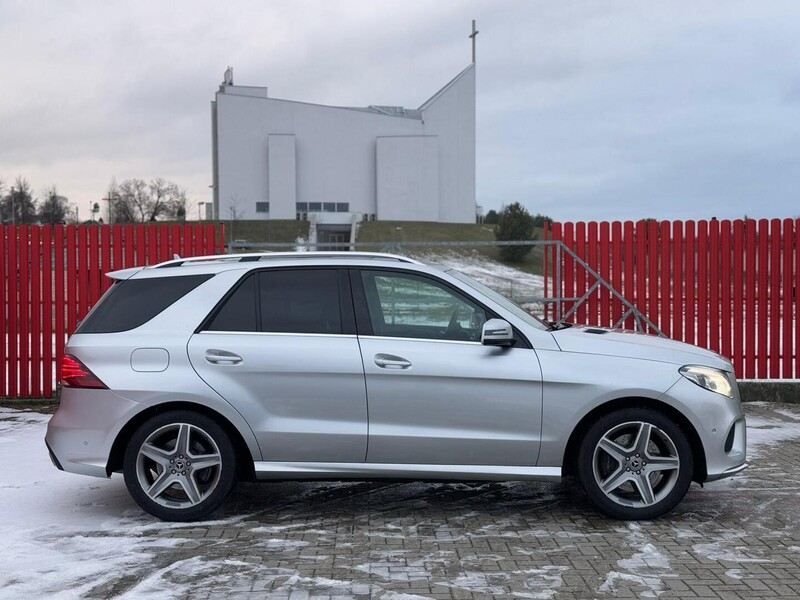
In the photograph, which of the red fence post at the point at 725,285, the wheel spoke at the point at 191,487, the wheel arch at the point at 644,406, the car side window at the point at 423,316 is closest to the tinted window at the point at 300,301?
the car side window at the point at 423,316

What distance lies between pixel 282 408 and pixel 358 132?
76867mm

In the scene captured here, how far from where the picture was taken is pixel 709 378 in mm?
6043

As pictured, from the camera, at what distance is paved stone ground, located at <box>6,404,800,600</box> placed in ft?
15.7

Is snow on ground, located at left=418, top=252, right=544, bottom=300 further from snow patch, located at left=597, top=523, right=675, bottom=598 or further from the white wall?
the white wall

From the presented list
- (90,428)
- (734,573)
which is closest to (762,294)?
(734,573)

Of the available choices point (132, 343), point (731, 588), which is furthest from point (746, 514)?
point (132, 343)

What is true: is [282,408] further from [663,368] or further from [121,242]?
[121,242]

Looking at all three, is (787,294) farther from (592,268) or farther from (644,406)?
(644,406)

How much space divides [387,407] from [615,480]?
61.3 inches

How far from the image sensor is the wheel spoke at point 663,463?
5914 mm

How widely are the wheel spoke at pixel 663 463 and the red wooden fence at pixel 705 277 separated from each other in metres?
5.93

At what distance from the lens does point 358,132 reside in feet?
266

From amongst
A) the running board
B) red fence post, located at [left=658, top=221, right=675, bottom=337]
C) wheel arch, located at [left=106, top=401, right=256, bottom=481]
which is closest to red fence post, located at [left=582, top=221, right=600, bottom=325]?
red fence post, located at [left=658, top=221, right=675, bottom=337]

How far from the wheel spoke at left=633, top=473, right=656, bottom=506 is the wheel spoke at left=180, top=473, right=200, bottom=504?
2.86m
